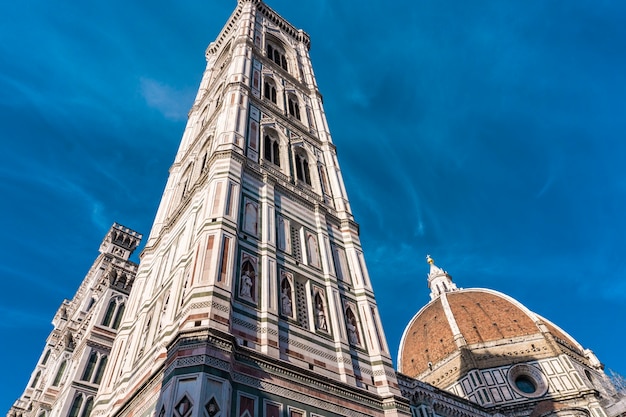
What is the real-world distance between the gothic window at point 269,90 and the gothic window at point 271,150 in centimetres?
387

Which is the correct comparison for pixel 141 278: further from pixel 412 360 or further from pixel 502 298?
pixel 502 298

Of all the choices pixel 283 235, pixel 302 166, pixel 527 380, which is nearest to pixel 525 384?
pixel 527 380

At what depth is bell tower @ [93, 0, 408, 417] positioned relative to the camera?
8367mm

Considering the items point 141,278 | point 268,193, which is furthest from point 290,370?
point 141,278

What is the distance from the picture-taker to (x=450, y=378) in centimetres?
4419

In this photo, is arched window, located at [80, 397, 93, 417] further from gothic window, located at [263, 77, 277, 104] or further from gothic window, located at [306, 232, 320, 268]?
gothic window, located at [263, 77, 277, 104]

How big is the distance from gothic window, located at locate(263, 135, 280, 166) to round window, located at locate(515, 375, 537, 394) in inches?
1401

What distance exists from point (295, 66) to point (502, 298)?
44217mm

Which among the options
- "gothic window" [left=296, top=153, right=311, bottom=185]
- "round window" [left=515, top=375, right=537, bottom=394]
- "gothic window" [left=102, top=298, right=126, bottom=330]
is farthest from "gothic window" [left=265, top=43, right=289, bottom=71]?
"round window" [left=515, top=375, right=537, bottom=394]

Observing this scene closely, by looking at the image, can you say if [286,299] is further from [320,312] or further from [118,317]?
[118,317]

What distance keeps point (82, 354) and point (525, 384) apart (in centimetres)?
3853

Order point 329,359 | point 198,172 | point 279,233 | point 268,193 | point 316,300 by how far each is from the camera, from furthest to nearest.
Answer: point 198,172, point 268,193, point 279,233, point 316,300, point 329,359

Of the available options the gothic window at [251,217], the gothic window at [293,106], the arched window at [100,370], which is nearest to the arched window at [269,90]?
the gothic window at [293,106]

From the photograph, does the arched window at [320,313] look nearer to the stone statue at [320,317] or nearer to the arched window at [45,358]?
the stone statue at [320,317]
